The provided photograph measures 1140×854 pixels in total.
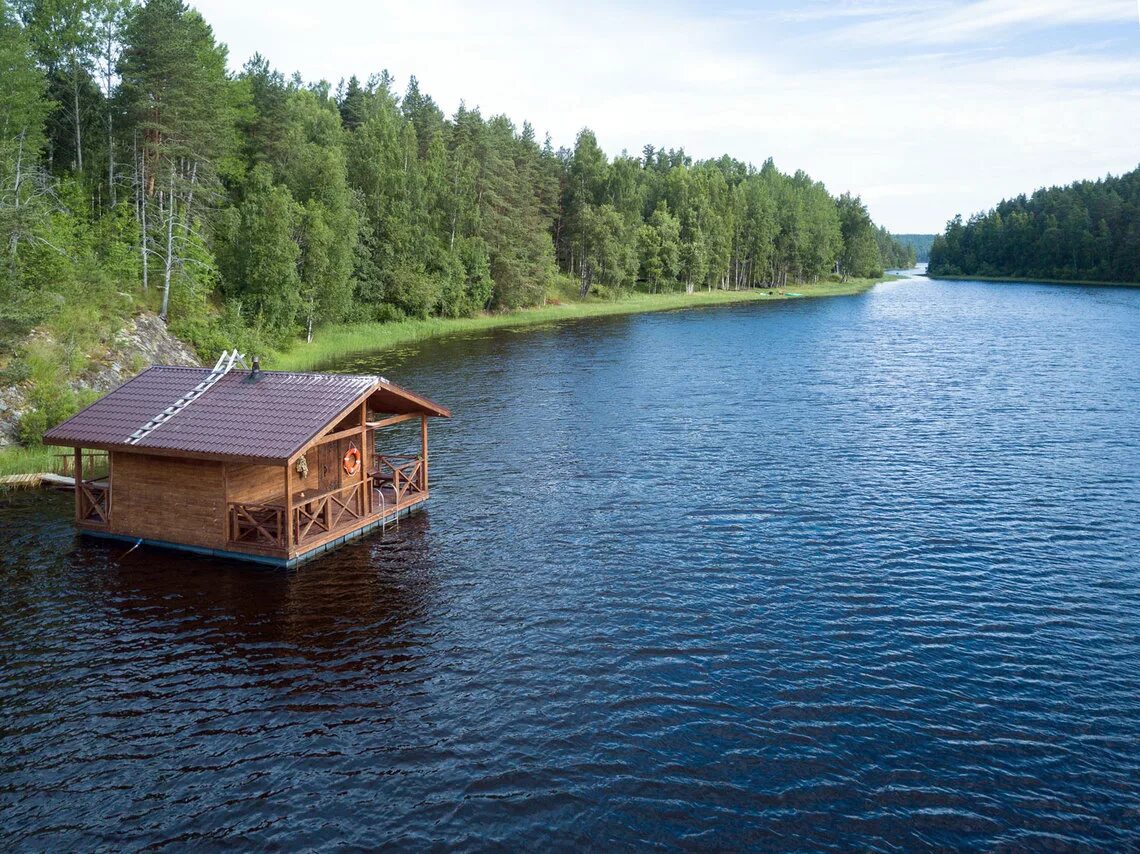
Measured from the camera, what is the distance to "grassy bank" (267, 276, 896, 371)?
63062 mm

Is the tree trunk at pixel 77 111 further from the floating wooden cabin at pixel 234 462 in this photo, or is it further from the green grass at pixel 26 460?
the floating wooden cabin at pixel 234 462

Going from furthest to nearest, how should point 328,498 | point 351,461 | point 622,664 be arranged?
point 351,461, point 328,498, point 622,664

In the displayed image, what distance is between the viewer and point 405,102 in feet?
421

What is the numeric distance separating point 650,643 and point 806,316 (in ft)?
319

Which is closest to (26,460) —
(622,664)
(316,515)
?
(316,515)

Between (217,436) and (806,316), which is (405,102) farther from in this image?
(217,436)

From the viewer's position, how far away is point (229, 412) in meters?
26.1

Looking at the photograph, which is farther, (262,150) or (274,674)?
(262,150)

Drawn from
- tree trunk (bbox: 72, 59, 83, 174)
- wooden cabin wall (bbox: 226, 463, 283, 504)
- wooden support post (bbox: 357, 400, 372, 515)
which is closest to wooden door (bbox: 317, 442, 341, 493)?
wooden support post (bbox: 357, 400, 372, 515)

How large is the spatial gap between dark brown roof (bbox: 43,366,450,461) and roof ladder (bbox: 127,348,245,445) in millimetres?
184

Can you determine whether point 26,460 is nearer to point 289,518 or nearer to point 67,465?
point 67,465

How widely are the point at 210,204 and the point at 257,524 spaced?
55949 millimetres

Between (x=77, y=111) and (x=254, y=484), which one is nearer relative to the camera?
(x=254, y=484)

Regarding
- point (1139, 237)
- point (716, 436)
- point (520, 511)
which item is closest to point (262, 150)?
point (716, 436)
